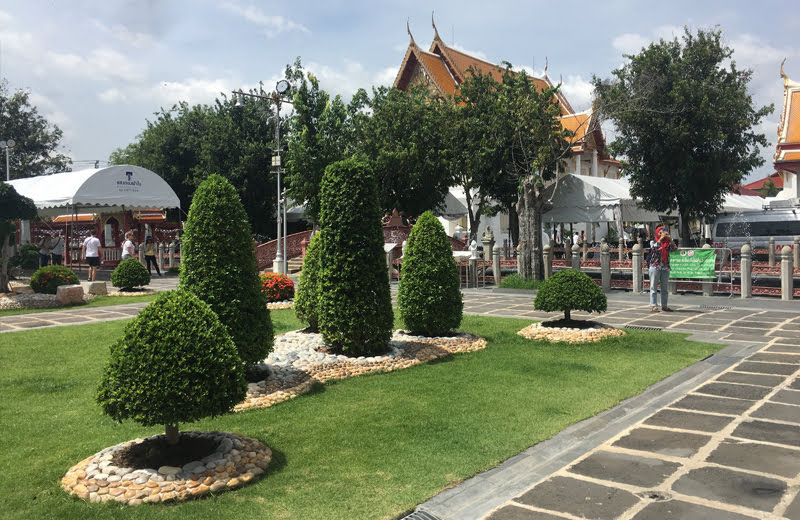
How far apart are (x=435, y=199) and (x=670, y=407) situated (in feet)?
68.1

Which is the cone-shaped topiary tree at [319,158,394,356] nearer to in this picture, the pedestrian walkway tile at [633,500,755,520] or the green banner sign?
the pedestrian walkway tile at [633,500,755,520]

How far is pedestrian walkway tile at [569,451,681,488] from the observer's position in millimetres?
4311

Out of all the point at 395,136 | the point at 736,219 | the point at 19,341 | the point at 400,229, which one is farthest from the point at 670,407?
the point at 736,219

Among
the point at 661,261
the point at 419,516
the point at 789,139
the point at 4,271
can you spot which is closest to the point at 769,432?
the point at 419,516

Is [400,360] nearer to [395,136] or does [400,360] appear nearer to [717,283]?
[717,283]

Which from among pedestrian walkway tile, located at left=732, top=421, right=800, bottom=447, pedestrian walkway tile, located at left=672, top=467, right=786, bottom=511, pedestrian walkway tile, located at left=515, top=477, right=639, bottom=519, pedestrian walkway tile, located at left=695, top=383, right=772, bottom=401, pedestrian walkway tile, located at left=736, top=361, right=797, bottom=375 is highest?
pedestrian walkway tile, located at left=736, top=361, right=797, bottom=375

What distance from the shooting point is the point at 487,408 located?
6012mm

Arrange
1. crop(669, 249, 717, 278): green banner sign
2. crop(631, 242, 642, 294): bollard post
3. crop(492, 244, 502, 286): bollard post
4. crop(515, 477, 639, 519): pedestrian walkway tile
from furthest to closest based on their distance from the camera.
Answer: crop(492, 244, 502, 286): bollard post < crop(631, 242, 642, 294): bollard post < crop(669, 249, 717, 278): green banner sign < crop(515, 477, 639, 519): pedestrian walkway tile

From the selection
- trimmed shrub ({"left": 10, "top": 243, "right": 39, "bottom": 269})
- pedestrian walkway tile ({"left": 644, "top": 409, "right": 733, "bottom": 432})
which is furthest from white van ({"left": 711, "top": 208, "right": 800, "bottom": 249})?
trimmed shrub ({"left": 10, "top": 243, "right": 39, "bottom": 269})

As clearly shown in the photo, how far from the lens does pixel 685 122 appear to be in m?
22.2

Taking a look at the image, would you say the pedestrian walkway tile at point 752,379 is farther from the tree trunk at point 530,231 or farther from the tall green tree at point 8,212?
the tall green tree at point 8,212

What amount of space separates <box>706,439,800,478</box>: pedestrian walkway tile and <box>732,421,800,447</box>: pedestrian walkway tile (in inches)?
7.0

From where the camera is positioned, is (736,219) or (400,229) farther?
(736,219)

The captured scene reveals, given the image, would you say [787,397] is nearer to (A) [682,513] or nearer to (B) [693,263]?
(A) [682,513]
